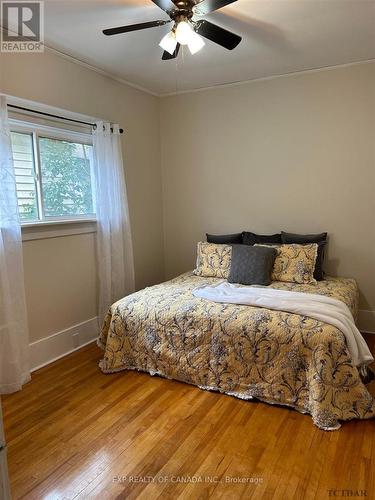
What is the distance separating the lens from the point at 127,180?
371 centimetres

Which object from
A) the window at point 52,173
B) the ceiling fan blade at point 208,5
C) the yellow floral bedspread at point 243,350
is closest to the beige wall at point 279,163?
the yellow floral bedspread at point 243,350

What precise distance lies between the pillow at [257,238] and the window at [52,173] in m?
1.54

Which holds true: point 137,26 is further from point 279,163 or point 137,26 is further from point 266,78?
point 279,163

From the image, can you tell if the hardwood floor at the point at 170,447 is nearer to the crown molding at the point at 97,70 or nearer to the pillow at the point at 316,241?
the pillow at the point at 316,241

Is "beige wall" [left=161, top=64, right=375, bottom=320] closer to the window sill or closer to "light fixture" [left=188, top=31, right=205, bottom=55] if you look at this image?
the window sill

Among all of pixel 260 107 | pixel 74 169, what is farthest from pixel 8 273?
pixel 260 107

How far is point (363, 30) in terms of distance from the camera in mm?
2564

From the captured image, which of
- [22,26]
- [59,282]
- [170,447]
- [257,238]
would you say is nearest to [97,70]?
[22,26]

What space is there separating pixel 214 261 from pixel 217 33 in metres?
1.94

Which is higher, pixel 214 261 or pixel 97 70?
pixel 97 70

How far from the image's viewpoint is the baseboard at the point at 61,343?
2877mm

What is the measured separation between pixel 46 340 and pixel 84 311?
1.48 ft

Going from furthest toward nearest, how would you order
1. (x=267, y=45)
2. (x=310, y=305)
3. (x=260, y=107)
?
(x=260, y=107), (x=267, y=45), (x=310, y=305)

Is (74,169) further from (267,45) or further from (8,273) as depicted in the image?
(267,45)
